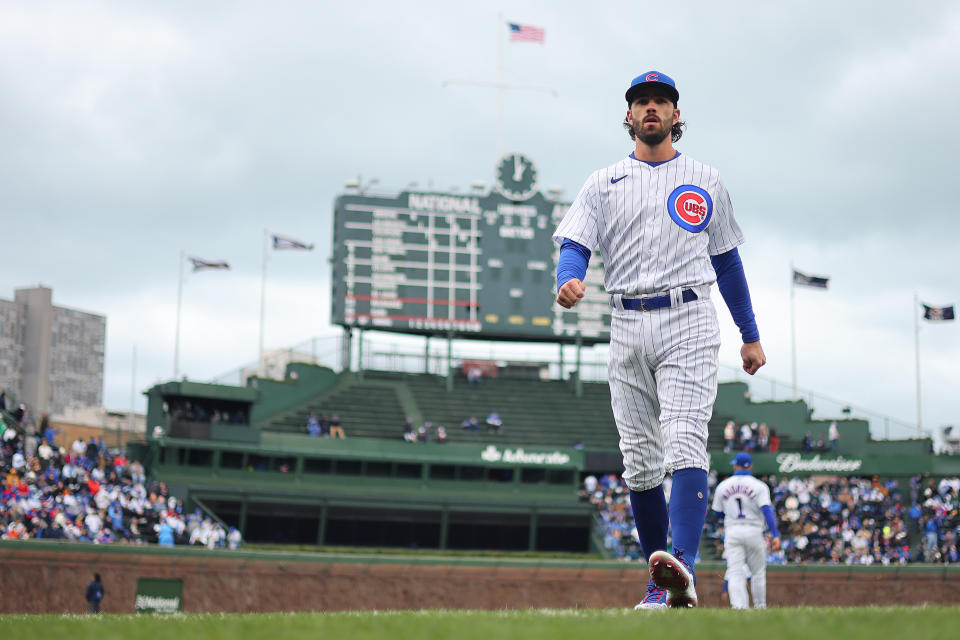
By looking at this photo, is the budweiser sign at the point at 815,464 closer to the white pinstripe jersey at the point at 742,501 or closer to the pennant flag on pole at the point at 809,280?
the pennant flag on pole at the point at 809,280

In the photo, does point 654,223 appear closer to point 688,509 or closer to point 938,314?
point 688,509

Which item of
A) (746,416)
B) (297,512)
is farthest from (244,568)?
(746,416)

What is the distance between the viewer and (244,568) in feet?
75.8

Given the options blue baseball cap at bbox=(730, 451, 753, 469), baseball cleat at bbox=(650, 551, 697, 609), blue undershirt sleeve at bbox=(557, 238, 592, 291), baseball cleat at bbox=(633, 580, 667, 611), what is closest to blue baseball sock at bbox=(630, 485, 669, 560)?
baseball cleat at bbox=(633, 580, 667, 611)

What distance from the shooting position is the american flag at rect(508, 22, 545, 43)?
4619 centimetres

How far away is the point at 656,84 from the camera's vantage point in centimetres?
647

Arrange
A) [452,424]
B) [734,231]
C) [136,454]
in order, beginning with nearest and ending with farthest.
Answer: [734,231] < [136,454] < [452,424]

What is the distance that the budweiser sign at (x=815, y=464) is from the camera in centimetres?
4019

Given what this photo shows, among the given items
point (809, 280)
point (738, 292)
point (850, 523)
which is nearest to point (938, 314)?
point (809, 280)

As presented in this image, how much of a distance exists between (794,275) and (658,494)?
43297 millimetres

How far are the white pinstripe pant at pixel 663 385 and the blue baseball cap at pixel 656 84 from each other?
1254mm

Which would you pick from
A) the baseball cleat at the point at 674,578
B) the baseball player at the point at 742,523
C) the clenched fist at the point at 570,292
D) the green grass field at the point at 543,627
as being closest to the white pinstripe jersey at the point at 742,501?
the baseball player at the point at 742,523

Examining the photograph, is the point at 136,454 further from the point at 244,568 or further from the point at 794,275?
the point at 794,275

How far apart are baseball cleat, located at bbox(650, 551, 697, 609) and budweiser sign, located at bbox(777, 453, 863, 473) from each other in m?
35.8
